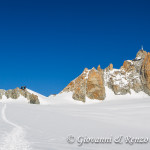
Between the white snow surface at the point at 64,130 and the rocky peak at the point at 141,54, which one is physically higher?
the rocky peak at the point at 141,54

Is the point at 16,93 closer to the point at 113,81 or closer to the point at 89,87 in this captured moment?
the point at 89,87

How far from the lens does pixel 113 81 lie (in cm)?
10806

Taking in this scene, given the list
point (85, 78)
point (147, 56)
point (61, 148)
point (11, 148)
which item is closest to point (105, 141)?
point (61, 148)

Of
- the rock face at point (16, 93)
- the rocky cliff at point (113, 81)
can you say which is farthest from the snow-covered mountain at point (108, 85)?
the rock face at point (16, 93)

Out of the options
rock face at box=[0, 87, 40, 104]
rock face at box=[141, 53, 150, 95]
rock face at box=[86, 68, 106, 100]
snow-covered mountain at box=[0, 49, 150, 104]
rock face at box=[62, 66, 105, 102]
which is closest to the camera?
rock face at box=[141, 53, 150, 95]

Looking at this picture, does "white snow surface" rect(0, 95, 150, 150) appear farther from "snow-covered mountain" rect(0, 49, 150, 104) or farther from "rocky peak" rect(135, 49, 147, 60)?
"rocky peak" rect(135, 49, 147, 60)

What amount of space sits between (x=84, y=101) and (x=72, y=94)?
27.3ft

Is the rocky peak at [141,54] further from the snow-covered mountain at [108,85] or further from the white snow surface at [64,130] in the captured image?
the white snow surface at [64,130]

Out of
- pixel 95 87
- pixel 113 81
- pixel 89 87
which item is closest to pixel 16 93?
pixel 89 87

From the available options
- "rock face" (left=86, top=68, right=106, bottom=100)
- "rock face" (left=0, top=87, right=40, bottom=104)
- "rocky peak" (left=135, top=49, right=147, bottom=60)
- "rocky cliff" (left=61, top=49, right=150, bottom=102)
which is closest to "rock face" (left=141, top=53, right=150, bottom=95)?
"rocky cliff" (left=61, top=49, right=150, bottom=102)

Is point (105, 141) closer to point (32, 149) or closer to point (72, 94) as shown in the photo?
point (32, 149)

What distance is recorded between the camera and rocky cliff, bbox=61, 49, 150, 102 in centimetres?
10262

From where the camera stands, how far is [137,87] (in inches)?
Answer: 4126

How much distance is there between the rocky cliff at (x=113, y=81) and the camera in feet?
337
